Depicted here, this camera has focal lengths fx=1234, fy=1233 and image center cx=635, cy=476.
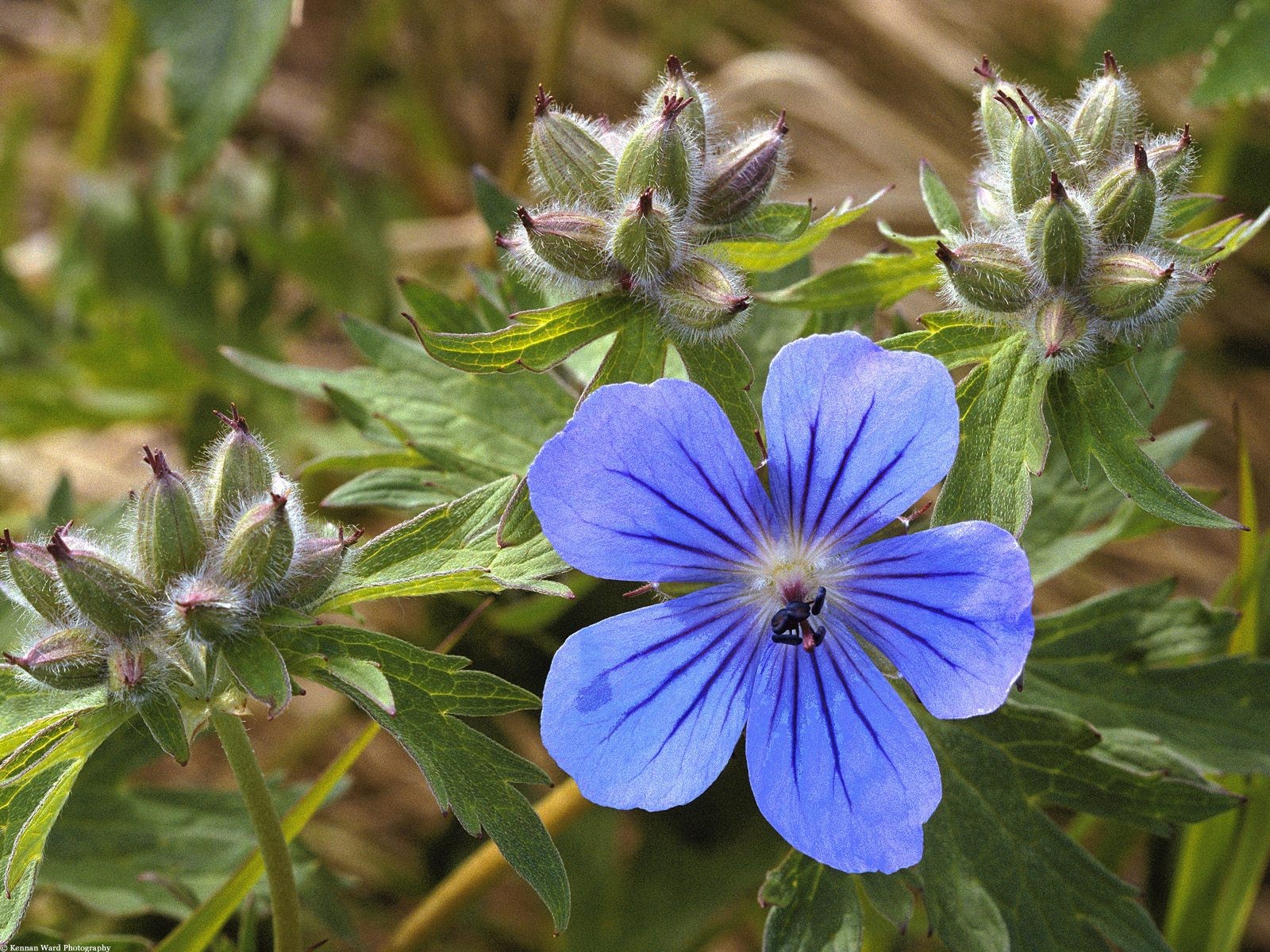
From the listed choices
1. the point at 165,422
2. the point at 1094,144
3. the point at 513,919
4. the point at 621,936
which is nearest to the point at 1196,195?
the point at 1094,144

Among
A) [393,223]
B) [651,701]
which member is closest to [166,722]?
[651,701]

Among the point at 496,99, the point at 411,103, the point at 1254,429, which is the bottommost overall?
the point at 1254,429

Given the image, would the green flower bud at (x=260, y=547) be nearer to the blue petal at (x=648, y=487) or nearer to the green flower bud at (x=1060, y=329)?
the blue petal at (x=648, y=487)

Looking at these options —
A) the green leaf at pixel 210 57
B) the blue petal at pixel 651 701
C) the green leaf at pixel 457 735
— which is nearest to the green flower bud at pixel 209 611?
the green leaf at pixel 457 735

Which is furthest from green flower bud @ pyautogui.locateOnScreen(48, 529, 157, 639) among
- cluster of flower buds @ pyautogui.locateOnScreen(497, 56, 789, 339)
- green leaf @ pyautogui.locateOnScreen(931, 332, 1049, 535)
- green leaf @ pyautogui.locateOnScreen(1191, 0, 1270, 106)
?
green leaf @ pyautogui.locateOnScreen(1191, 0, 1270, 106)

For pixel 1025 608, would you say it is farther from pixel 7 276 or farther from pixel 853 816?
pixel 7 276

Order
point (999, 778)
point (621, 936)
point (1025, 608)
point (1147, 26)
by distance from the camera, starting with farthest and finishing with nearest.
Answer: point (1147, 26)
point (621, 936)
point (999, 778)
point (1025, 608)

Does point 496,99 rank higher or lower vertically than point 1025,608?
higher
